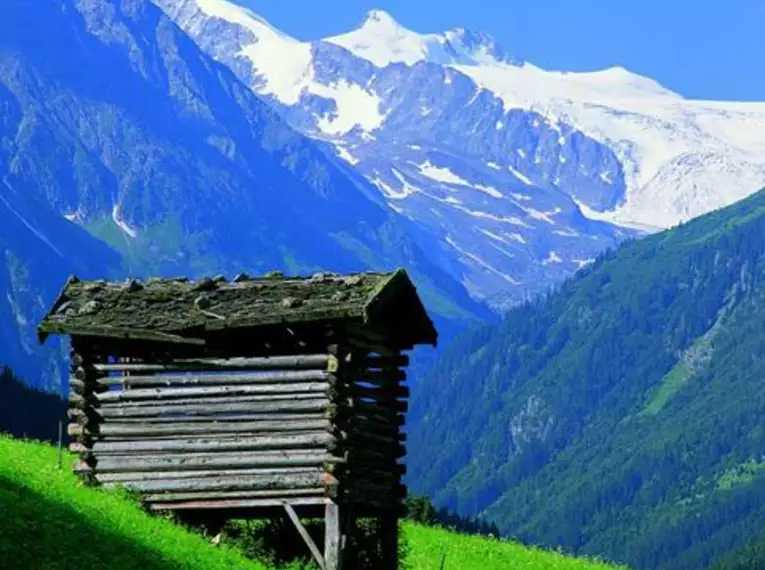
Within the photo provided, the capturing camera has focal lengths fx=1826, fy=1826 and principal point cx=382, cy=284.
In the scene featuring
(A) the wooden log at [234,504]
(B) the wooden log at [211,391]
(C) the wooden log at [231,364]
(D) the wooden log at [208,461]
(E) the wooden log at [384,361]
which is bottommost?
(A) the wooden log at [234,504]

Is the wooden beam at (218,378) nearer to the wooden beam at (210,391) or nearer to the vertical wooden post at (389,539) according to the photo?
the wooden beam at (210,391)

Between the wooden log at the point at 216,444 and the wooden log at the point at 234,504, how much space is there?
43.0 inches

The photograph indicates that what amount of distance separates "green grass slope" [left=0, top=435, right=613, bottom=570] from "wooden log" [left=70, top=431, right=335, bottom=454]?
3.74 ft

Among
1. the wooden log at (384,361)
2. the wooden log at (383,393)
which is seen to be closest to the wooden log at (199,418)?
the wooden log at (383,393)

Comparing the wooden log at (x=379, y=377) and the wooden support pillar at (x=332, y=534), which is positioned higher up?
the wooden log at (x=379, y=377)

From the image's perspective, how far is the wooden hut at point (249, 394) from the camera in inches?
1501

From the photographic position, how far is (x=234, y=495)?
1523 inches

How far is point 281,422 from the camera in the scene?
127 feet

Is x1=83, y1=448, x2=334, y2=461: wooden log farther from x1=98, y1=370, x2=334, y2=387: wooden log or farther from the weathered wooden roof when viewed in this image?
the weathered wooden roof

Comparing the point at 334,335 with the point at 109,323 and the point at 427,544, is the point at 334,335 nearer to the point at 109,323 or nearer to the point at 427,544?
the point at 109,323

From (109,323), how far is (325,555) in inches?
280

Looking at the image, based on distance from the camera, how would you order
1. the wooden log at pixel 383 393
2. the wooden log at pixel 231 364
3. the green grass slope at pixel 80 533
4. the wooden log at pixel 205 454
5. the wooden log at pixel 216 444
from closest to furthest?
the green grass slope at pixel 80 533 < the wooden log at pixel 205 454 < the wooden log at pixel 216 444 < the wooden log at pixel 231 364 < the wooden log at pixel 383 393

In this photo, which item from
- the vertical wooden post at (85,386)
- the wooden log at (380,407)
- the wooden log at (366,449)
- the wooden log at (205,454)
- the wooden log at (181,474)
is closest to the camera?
the wooden log at (366,449)

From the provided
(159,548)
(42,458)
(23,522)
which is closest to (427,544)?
(42,458)
